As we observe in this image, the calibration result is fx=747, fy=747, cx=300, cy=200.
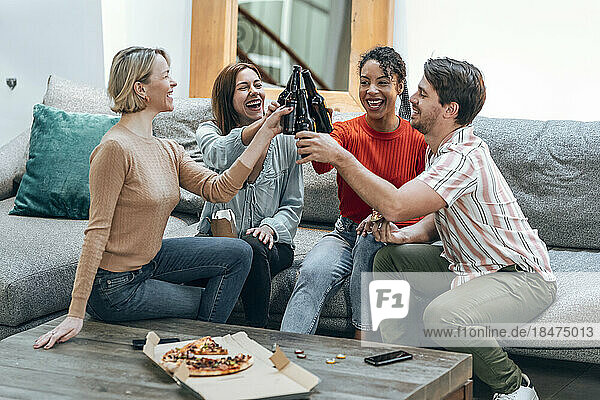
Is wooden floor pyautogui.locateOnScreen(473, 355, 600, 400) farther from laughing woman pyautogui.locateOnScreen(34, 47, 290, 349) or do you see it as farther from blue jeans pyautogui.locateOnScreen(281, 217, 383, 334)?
laughing woman pyautogui.locateOnScreen(34, 47, 290, 349)

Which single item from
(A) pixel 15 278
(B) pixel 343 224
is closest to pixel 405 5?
(B) pixel 343 224

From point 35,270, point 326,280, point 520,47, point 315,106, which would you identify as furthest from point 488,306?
point 520,47

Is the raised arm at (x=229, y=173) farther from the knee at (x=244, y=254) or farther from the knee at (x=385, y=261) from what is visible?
the knee at (x=385, y=261)

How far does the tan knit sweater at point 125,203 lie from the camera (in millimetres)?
1839

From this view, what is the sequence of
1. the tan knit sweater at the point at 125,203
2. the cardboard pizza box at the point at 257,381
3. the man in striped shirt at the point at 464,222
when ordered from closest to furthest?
the cardboard pizza box at the point at 257,381 < the tan knit sweater at the point at 125,203 < the man in striped shirt at the point at 464,222

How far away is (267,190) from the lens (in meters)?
2.49

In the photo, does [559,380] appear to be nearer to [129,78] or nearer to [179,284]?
[179,284]

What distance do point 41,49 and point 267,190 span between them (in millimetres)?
2092

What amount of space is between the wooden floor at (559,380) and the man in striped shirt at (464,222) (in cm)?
24

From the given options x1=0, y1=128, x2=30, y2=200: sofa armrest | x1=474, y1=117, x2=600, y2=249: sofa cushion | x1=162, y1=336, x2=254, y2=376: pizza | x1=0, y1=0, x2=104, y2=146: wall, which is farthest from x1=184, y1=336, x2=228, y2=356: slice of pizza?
x1=0, y1=0, x2=104, y2=146: wall

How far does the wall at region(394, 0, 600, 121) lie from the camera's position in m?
3.12

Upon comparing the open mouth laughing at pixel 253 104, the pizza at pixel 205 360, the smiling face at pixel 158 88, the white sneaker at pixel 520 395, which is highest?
the smiling face at pixel 158 88

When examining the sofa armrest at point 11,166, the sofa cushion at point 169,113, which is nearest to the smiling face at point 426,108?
the sofa cushion at point 169,113

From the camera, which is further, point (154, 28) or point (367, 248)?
point (154, 28)
